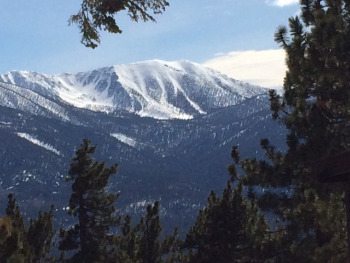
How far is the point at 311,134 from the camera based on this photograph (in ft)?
62.3

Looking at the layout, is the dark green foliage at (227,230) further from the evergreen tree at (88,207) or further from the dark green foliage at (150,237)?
the evergreen tree at (88,207)

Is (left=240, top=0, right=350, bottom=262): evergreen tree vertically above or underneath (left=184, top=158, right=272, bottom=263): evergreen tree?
above

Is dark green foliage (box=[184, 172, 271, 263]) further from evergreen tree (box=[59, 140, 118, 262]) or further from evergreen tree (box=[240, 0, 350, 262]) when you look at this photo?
evergreen tree (box=[59, 140, 118, 262])

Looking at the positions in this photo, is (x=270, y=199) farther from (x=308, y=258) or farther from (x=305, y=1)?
(x=305, y=1)

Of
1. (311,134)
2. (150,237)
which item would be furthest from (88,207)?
(311,134)

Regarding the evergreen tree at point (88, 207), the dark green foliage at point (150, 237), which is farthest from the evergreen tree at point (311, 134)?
the evergreen tree at point (88, 207)

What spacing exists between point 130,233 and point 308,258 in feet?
65.4

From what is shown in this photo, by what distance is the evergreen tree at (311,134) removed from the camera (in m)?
15.0

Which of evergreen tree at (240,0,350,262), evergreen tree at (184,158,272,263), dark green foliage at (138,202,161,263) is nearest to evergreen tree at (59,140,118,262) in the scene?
dark green foliage at (138,202,161,263)

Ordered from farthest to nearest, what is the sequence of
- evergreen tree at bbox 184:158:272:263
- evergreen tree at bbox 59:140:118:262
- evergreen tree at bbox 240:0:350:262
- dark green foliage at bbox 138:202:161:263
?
1. evergreen tree at bbox 59:140:118:262
2. dark green foliage at bbox 138:202:161:263
3. evergreen tree at bbox 184:158:272:263
4. evergreen tree at bbox 240:0:350:262

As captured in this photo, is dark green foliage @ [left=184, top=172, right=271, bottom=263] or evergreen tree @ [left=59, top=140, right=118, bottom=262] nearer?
dark green foliage @ [left=184, top=172, right=271, bottom=263]

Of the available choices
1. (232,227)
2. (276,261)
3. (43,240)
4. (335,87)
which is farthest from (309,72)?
(43,240)

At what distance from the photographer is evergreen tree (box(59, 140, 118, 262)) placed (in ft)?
127

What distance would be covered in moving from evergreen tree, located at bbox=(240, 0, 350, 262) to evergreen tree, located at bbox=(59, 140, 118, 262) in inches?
686
